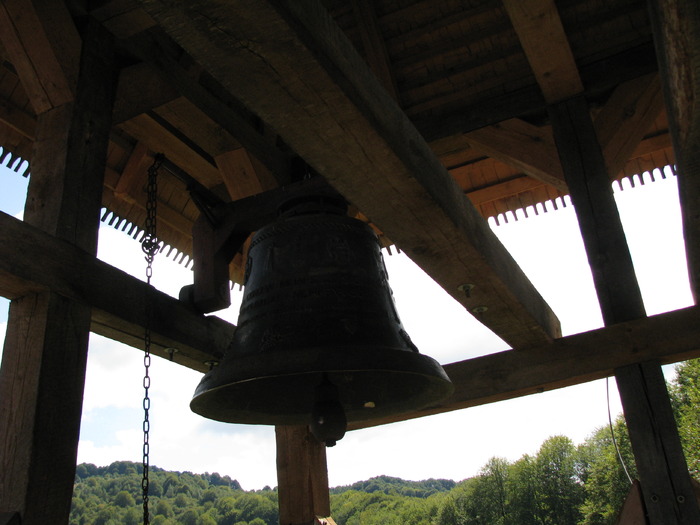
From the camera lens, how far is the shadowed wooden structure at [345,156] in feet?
4.00

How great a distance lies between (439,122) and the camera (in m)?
3.71

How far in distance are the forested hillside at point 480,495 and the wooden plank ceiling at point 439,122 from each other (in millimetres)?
25094

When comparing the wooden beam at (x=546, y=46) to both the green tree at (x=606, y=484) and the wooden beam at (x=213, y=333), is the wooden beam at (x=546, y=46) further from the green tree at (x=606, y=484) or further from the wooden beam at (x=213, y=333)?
the green tree at (x=606, y=484)

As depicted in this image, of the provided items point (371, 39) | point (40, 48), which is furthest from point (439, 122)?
point (40, 48)

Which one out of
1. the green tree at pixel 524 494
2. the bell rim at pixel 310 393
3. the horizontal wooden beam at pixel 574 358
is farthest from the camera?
the green tree at pixel 524 494

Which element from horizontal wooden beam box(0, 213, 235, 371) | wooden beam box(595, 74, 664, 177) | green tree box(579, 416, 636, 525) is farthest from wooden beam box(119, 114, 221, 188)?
green tree box(579, 416, 636, 525)

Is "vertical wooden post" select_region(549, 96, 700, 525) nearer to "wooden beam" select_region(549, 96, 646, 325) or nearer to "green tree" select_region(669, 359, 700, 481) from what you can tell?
"wooden beam" select_region(549, 96, 646, 325)

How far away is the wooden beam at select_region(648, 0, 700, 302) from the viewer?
3.31 ft

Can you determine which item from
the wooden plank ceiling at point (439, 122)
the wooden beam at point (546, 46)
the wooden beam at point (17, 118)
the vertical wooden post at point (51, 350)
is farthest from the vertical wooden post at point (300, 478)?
the wooden beam at point (546, 46)

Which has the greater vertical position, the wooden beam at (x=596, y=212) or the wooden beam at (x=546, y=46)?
the wooden beam at (x=546, y=46)

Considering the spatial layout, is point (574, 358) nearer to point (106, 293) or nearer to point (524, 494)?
point (106, 293)

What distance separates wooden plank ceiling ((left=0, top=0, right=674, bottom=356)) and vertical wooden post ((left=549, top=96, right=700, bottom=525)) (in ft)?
0.49

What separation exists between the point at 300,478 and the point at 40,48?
7.91 feet

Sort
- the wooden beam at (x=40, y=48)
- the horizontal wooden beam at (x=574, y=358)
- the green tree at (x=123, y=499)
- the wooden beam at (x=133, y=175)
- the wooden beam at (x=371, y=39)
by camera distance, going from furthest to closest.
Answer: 1. the green tree at (x=123, y=499)
2. the wooden beam at (x=133, y=175)
3. the wooden beam at (x=371, y=39)
4. the horizontal wooden beam at (x=574, y=358)
5. the wooden beam at (x=40, y=48)
